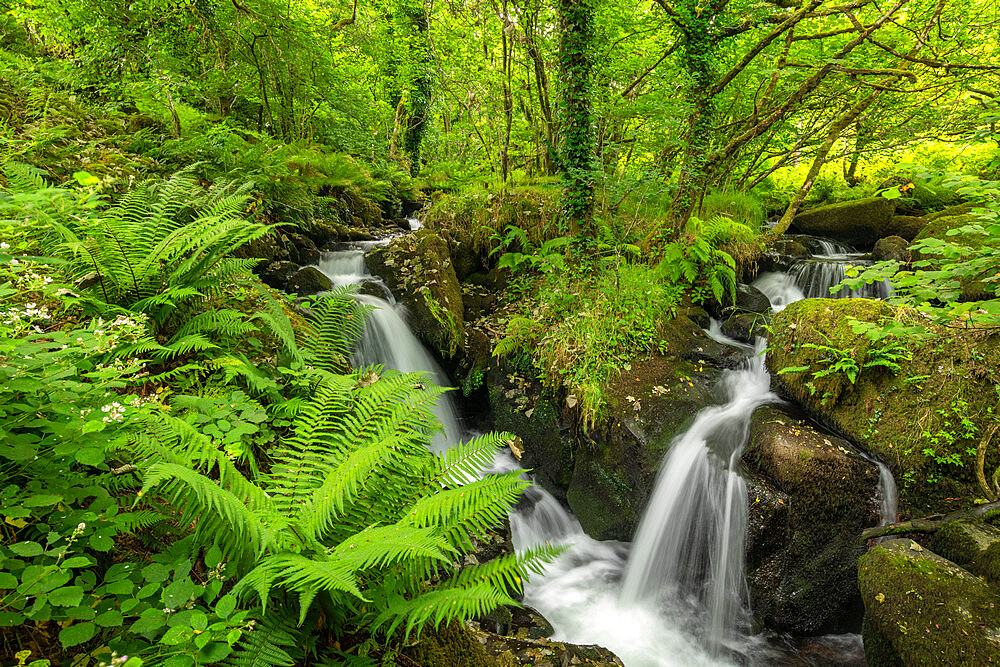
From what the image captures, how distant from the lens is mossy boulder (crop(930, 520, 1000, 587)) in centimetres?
271

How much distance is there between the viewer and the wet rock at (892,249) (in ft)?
26.0

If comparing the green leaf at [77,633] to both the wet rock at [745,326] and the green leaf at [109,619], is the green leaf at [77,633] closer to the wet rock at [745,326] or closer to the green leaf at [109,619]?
the green leaf at [109,619]

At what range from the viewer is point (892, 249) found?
8.12m

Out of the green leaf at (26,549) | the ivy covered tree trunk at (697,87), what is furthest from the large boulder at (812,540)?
the green leaf at (26,549)

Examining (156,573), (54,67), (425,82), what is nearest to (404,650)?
(156,573)

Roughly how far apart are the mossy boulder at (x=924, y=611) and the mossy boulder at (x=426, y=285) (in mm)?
4873

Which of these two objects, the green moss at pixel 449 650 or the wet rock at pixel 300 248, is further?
the wet rock at pixel 300 248

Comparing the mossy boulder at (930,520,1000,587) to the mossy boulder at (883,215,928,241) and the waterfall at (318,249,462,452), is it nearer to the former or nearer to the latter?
the waterfall at (318,249,462,452)

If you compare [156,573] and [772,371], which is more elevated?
[156,573]

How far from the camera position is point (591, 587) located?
171 inches

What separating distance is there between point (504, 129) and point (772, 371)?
20.4ft

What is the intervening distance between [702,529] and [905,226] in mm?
9431

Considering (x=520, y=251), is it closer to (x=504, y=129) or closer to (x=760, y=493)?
(x=504, y=129)

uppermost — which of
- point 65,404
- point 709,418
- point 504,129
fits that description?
point 504,129
